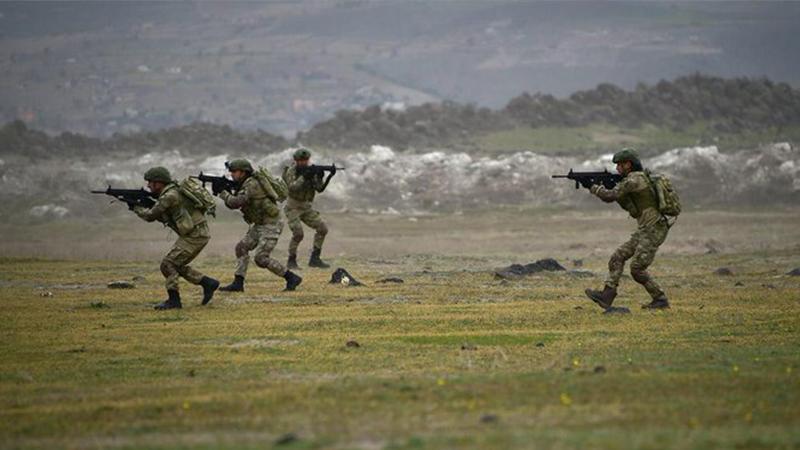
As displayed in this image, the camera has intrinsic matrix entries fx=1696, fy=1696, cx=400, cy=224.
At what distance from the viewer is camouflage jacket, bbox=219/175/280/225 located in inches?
965

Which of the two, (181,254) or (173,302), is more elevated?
(181,254)

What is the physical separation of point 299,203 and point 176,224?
8.19 meters

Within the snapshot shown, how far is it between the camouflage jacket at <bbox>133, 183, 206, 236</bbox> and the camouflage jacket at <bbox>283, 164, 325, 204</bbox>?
7.33 meters

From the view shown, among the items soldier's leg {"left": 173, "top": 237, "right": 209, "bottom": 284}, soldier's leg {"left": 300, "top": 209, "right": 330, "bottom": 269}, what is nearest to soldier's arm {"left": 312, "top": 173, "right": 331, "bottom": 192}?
soldier's leg {"left": 300, "top": 209, "right": 330, "bottom": 269}

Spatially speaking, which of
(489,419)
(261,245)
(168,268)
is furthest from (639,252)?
(489,419)

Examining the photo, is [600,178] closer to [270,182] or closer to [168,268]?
[270,182]

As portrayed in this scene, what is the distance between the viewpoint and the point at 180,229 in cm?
2197

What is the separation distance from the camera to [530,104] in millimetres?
65250

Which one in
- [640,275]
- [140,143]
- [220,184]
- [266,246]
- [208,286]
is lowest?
[208,286]

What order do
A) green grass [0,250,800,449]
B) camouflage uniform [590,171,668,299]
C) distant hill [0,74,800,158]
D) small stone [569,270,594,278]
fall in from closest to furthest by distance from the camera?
1. green grass [0,250,800,449]
2. camouflage uniform [590,171,668,299]
3. small stone [569,270,594,278]
4. distant hill [0,74,800,158]

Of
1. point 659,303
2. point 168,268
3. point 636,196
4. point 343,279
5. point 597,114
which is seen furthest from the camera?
point 597,114

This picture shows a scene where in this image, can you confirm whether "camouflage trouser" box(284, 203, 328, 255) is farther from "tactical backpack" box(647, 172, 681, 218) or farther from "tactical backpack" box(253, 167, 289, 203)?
"tactical backpack" box(647, 172, 681, 218)

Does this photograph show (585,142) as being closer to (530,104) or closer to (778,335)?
(530,104)

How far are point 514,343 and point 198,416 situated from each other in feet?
19.0
